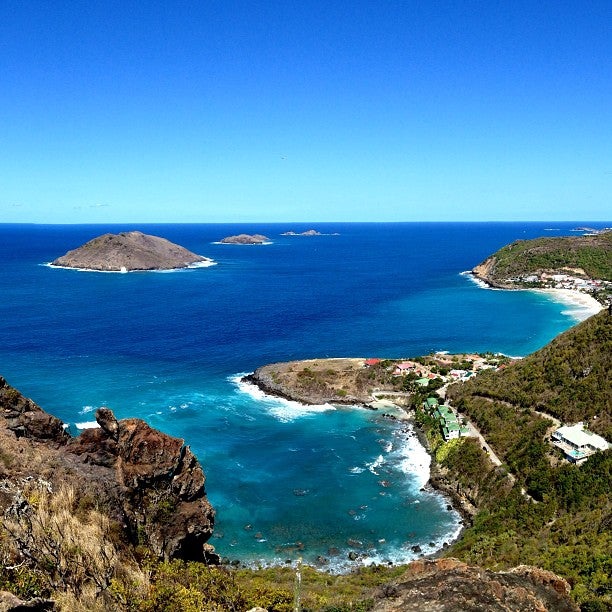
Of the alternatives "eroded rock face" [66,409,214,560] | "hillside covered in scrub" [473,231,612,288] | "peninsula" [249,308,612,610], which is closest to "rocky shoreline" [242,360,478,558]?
"peninsula" [249,308,612,610]

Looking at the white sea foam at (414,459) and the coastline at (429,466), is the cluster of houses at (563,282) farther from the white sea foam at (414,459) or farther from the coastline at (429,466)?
the white sea foam at (414,459)

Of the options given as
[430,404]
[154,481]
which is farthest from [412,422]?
[154,481]

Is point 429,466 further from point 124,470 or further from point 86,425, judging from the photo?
point 86,425

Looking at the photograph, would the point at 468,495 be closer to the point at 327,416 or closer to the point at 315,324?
the point at 327,416

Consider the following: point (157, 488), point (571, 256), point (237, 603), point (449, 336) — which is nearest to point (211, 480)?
point (157, 488)

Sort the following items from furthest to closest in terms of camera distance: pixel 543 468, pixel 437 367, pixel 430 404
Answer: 1. pixel 437 367
2. pixel 430 404
3. pixel 543 468

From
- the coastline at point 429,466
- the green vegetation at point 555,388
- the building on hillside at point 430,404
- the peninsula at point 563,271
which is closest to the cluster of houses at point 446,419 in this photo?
the building on hillside at point 430,404
